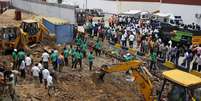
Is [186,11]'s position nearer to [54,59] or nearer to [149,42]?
[149,42]

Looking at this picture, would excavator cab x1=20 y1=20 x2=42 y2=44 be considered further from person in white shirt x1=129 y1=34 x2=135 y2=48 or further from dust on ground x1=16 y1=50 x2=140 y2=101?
dust on ground x1=16 y1=50 x2=140 y2=101

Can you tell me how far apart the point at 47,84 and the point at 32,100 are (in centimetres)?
143

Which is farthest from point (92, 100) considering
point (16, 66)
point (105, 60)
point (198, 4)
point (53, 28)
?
point (198, 4)

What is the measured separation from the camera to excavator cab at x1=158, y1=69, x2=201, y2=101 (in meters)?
13.9

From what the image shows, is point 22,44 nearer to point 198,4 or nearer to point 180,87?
point 180,87

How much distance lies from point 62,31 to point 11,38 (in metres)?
5.67

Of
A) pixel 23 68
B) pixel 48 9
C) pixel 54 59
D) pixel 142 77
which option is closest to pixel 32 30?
pixel 54 59

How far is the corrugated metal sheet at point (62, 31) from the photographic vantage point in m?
32.8

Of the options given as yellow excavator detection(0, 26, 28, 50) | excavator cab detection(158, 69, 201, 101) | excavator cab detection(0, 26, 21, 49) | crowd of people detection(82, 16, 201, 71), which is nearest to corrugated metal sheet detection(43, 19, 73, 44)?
crowd of people detection(82, 16, 201, 71)

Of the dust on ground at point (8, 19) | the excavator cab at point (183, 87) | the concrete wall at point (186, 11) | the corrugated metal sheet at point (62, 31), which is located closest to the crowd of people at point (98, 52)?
the corrugated metal sheet at point (62, 31)

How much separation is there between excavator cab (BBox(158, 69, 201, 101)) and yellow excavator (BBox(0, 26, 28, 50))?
1548cm

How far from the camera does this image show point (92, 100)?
19.5 meters

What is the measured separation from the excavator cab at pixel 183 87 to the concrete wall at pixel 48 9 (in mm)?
28279

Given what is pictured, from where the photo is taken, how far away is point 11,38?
1112 inches
